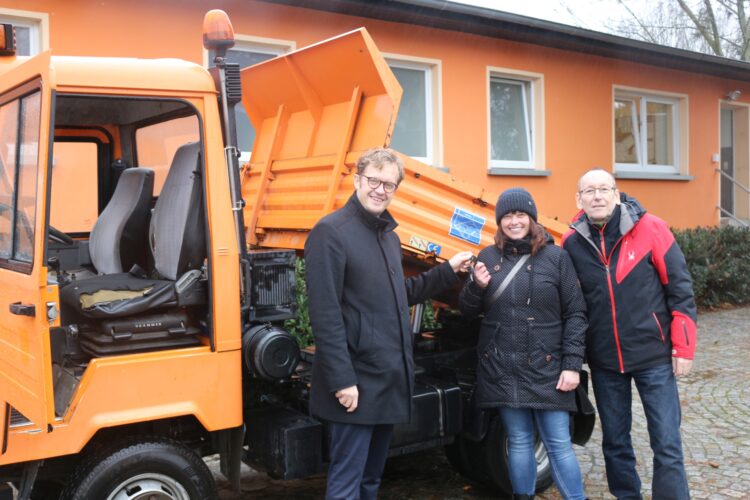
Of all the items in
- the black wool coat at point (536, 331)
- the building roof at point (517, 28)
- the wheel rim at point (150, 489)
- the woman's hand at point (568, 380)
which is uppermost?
the building roof at point (517, 28)

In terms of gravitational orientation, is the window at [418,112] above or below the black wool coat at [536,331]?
above

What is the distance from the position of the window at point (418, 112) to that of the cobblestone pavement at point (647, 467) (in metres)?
4.33

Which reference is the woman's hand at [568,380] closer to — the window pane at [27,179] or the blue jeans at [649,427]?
the blue jeans at [649,427]

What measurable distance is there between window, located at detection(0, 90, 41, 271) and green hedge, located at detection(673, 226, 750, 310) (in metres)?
9.63

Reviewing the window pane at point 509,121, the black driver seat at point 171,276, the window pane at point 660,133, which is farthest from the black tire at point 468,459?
the window pane at point 660,133

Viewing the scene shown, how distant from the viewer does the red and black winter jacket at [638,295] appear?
3691 millimetres

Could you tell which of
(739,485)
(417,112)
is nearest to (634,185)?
(417,112)

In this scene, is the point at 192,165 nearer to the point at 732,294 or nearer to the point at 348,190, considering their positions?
the point at 348,190

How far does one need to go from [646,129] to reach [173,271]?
11.2 meters

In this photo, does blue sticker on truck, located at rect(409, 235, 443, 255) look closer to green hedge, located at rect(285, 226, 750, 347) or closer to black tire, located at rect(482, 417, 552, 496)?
black tire, located at rect(482, 417, 552, 496)

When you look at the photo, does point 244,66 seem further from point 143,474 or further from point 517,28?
point 143,474

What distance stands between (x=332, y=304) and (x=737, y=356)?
21.7 feet

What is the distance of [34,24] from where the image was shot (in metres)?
7.04

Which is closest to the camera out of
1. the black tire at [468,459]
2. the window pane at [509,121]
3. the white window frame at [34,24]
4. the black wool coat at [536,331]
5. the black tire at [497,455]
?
the black wool coat at [536,331]
